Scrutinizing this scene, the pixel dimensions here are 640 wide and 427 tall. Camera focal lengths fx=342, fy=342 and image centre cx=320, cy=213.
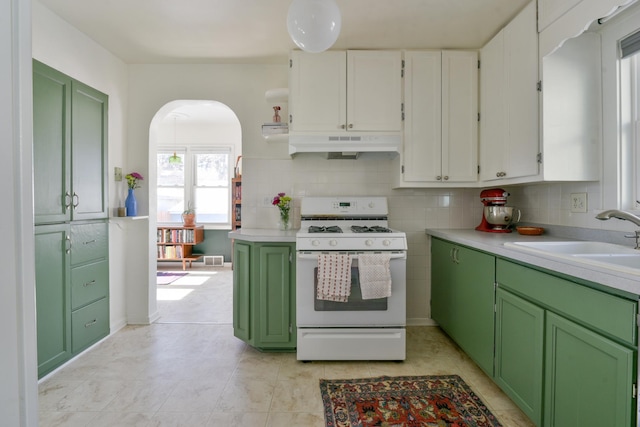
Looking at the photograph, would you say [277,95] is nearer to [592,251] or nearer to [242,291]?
[242,291]

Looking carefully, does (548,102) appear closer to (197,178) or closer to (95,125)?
(95,125)

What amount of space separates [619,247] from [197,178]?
20.0 feet

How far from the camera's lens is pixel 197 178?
6426 mm

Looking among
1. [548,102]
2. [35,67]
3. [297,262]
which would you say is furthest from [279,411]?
[35,67]

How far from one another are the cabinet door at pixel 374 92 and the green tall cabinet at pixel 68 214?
2.08 m

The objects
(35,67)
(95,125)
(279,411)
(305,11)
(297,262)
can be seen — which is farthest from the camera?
(95,125)


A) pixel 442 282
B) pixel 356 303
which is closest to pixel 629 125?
pixel 442 282

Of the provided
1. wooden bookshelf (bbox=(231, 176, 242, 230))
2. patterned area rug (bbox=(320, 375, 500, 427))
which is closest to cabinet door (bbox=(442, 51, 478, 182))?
patterned area rug (bbox=(320, 375, 500, 427))

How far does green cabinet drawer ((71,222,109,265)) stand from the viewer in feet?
8.41

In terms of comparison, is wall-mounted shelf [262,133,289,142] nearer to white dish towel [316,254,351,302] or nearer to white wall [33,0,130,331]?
white dish towel [316,254,351,302]

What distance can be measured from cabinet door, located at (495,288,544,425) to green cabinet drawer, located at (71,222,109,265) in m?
2.93

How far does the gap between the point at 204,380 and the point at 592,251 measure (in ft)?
8.20

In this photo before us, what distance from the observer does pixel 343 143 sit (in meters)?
2.74

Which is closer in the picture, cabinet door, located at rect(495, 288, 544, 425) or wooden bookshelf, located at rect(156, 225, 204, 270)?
cabinet door, located at rect(495, 288, 544, 425)
